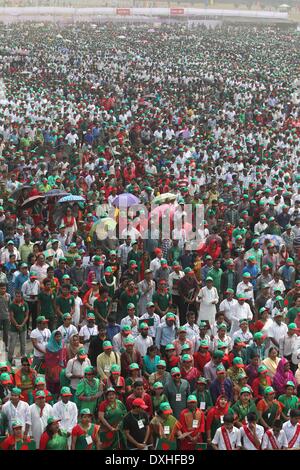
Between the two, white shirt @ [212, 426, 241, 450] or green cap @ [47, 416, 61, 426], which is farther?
white shirt @ [212, 426, 241, 450]

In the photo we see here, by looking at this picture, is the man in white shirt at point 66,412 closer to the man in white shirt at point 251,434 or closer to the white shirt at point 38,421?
the white shirt at point 38,421

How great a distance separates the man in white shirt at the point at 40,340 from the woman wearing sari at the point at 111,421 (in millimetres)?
1683

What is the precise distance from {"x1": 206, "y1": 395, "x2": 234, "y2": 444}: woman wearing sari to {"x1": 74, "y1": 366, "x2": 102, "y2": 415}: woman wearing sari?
1.15 m

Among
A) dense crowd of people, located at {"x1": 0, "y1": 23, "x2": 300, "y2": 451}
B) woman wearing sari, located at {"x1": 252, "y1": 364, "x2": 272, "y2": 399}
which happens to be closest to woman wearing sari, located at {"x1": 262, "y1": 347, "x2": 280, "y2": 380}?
dense crowd of people, located at {"x1": 0, "y1": 23, "x2": 300, "y2": 451}

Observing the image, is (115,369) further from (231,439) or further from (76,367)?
(231,439)

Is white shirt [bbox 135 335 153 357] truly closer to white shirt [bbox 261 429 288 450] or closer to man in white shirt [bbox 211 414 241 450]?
man in white shirt [bbox 211 414 241 450]

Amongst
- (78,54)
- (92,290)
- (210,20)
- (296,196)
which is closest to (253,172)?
(296,196)

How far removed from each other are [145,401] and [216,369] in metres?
1.11

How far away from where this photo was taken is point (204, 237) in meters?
15.8

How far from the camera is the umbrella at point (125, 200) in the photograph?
57.1 feet

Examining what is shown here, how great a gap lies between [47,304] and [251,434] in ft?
12.7

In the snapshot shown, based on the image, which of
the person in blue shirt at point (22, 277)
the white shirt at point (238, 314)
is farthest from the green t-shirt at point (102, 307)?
the white shirt at point (238, 314)

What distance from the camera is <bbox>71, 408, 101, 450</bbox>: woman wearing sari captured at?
10.0 metres

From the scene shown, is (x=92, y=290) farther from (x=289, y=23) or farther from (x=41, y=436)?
(x=289, y=23)
